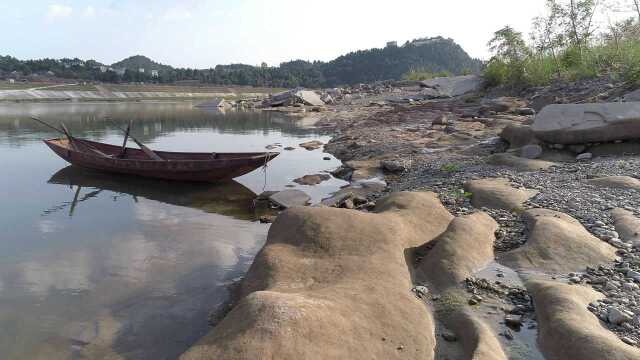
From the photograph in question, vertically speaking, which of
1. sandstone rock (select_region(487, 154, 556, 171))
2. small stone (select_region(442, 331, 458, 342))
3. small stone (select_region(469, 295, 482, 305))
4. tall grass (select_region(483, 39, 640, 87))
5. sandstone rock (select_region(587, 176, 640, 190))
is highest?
tall grass (select_region(483, 39, 640, 87))

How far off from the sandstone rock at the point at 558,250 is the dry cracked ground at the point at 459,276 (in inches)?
0.8

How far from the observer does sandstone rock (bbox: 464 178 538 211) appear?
30.4 ft

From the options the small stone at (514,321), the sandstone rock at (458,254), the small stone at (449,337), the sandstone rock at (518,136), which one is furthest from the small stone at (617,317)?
the sandstone rock at (518,136)

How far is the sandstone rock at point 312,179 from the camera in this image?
1662 centimetres

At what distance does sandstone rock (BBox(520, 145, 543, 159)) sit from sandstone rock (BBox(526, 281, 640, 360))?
842cm

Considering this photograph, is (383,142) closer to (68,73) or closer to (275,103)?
(275,103)

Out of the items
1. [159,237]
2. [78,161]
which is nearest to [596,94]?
[159,237]

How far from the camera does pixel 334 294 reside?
5508 millimetres

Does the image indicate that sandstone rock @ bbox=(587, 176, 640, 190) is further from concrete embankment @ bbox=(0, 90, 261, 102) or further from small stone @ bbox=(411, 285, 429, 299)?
concrete embankment @ bbox=(0, 90, 261, 102)

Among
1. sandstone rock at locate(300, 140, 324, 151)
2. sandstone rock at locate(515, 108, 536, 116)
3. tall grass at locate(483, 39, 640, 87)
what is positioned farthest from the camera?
sandstone rock at locate(300, 140, 324, 151)

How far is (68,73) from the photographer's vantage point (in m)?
127

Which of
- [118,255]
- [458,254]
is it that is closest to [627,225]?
[458,254]

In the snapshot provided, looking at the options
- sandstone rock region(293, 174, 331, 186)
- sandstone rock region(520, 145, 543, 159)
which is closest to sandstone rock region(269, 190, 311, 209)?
sandstone rock region(293, 174, 331, 186)

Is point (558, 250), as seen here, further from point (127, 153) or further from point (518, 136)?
point (127, 153)
